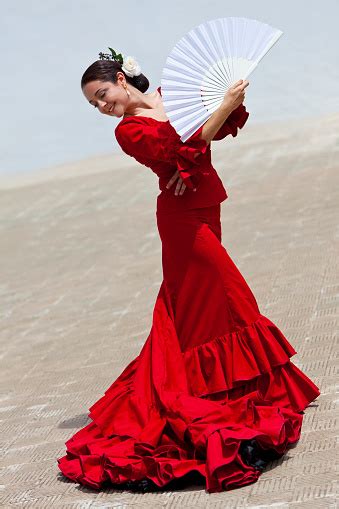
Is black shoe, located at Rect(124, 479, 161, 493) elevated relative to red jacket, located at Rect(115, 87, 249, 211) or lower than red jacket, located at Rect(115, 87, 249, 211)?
lower

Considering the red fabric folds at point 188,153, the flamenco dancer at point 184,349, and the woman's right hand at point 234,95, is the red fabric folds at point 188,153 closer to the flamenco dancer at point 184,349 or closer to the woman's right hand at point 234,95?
the flamenco dancer at point 184,349

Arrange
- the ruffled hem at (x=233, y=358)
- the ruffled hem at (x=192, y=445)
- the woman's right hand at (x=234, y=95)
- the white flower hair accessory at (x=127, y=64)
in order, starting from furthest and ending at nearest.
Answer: the white flower hair accessory at (x=127, y=64)
the ruffled hem at (x=233, y=358)
the woman's right hand at (x=234, y=95)
the ruffled hem at (x=192, y=445)

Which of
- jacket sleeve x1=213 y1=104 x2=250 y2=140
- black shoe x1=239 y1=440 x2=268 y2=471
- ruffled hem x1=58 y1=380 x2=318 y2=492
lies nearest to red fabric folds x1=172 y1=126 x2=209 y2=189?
jacket sleeve x1=213 y1=104 x2=250 y2=140

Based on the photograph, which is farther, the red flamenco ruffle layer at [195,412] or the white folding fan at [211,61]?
the white folding fan at [211,61]

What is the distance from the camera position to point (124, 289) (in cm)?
716

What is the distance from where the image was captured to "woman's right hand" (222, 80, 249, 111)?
3568mm

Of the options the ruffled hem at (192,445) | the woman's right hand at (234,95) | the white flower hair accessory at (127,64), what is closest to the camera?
the ruffled hem at (192,445)

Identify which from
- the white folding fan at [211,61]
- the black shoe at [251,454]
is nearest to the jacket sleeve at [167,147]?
the white folding fan at [211,61]

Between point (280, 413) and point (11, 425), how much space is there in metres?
1.55

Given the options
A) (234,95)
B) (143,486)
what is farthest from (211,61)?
(143,486)

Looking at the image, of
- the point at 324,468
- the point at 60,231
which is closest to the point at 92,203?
the point at 60,231

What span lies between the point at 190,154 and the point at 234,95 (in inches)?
9.9

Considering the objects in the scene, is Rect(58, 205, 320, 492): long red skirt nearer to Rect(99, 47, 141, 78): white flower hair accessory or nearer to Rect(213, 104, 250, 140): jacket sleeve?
Rect(213, 104, 250, 140): jacket sleeve

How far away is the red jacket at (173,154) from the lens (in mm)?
3607
